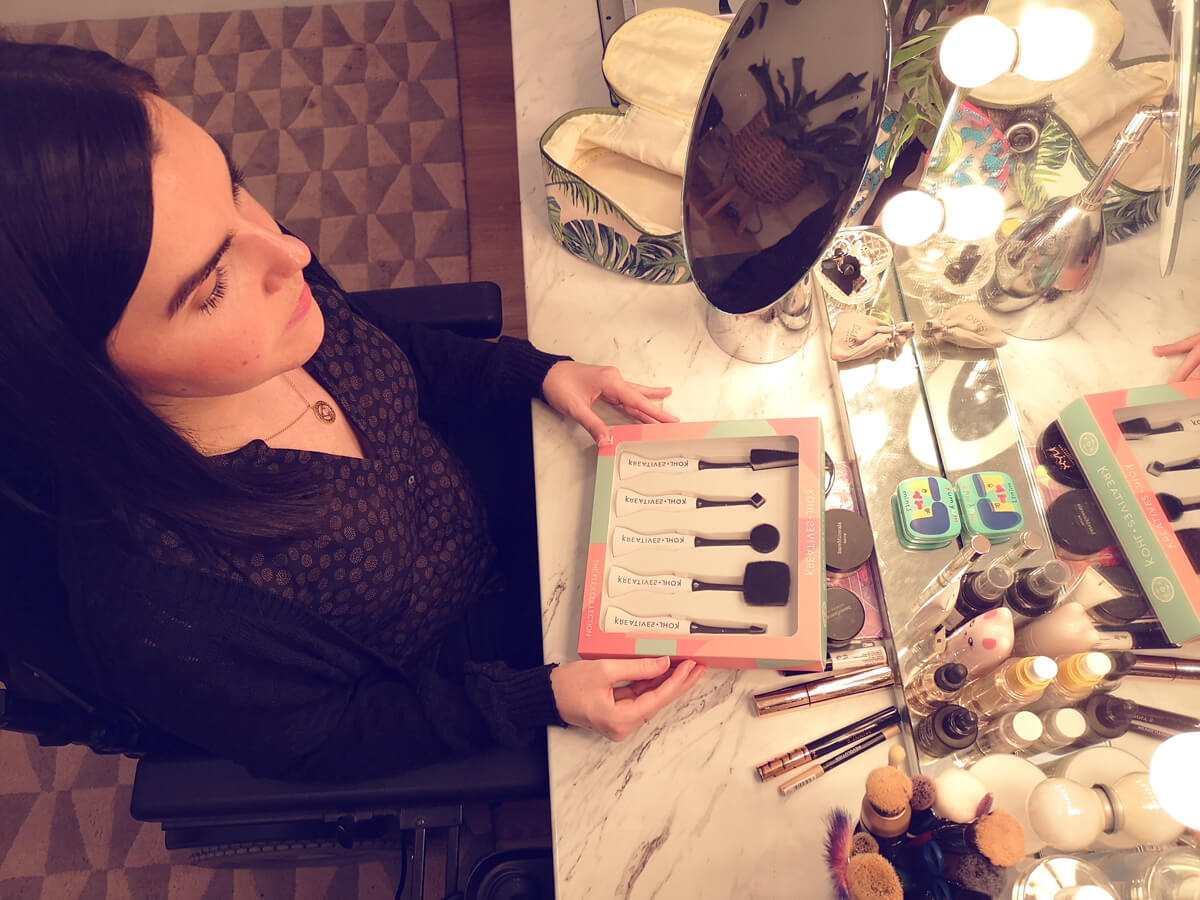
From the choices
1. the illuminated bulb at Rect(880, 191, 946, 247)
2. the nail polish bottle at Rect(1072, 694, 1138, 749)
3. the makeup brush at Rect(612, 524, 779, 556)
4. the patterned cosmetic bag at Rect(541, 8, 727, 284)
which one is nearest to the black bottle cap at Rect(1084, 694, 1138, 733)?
the nail polish bottle at Rect(1072, 694, 1138, 749)

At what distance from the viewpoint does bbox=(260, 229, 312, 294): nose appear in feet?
2.05

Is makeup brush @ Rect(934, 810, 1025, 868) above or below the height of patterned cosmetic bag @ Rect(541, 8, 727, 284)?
below

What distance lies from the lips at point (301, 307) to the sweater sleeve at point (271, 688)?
249 mm

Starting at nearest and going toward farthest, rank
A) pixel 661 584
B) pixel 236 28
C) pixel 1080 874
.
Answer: pixel 1080 874 → pixel 661 584 → pixel 236 28

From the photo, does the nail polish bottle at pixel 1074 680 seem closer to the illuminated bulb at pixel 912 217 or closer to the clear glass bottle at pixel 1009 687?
the clear glass bottle at pixel 1009 687

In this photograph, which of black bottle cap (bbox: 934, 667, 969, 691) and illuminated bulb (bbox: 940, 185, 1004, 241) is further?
illuminated bulb (bbox: 940, 185, 1004, 241)

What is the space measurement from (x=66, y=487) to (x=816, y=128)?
735 millimetres

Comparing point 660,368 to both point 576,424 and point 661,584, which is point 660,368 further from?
point 661,584

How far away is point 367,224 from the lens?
1977mm

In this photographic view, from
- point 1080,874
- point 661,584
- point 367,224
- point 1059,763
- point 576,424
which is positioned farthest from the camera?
point 367,224

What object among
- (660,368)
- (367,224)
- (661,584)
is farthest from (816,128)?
(367,224)

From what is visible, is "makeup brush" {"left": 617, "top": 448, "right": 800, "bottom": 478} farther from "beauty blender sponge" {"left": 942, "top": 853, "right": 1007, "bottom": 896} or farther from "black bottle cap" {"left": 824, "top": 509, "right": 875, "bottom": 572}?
"beauty blender sponge" {"left": 942, "top": 853, "right": 1007, "bottom": 896}

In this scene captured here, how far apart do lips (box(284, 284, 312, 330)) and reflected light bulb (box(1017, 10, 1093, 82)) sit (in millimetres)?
756

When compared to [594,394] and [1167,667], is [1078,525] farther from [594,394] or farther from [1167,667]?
[594,394]
